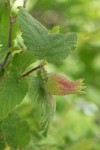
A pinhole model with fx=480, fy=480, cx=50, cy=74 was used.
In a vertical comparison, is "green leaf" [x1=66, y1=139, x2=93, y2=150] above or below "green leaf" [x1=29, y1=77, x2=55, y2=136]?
below

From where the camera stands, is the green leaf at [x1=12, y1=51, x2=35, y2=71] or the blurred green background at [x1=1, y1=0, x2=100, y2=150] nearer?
the green leaf at [x1=12, y1=51, x2=35, y2=71]

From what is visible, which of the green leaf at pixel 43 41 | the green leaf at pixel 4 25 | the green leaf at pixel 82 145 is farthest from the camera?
the green leaf at pixel 82 145

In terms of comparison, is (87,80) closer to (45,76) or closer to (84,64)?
(84,64)

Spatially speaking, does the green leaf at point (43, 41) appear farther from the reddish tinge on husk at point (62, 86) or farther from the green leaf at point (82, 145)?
the green leaf at point (82, 145)

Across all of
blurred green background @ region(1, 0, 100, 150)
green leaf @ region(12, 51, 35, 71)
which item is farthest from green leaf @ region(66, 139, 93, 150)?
green leaf @ region(12, 51, 35, 71)

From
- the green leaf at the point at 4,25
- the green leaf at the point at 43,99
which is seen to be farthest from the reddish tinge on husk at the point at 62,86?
the green leaf at the point at 4,25

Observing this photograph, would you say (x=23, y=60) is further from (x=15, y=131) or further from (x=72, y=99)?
(x=72, y=99)

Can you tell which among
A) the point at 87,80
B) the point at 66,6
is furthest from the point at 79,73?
the point at 66,6

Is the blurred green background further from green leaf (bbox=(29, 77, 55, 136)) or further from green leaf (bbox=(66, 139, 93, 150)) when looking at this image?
green leaf (bbox=(29, 77, 55, 136))
